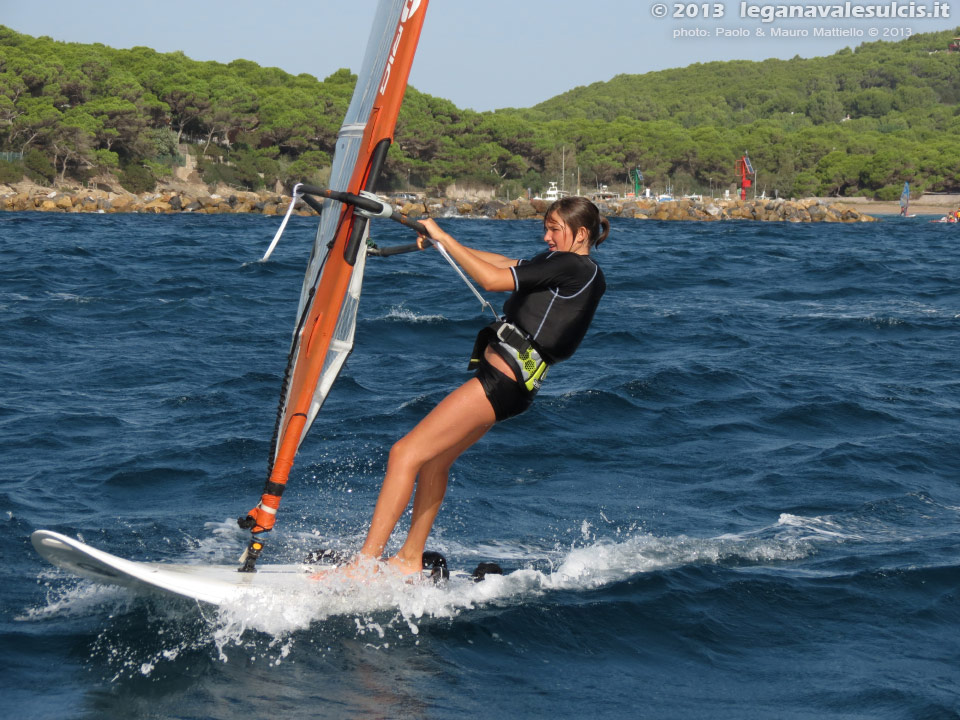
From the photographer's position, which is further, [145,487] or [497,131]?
[497,131]

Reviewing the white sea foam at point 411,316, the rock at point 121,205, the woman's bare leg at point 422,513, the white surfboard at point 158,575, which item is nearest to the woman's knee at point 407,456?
the woman's bare leg at point 422,513

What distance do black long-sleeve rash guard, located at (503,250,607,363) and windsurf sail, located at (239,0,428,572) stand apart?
0.68m

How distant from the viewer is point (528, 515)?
6016 millimetres

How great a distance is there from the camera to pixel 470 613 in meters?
4.36

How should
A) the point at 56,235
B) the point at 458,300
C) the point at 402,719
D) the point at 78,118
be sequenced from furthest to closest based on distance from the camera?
1. the point at 78,118
2. the point at 56,235
3. the point at 458,300
4. the point at 402,719

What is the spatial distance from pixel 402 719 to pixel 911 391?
24.7 feet

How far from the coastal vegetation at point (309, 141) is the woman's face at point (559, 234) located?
197 ft

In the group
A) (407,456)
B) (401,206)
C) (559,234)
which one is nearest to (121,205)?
(401,206)

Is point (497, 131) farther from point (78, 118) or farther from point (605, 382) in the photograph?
point (605, 382)

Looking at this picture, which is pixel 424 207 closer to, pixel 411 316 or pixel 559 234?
pixel 411 316

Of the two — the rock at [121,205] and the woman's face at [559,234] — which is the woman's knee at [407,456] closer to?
the woman's face at [559,234]

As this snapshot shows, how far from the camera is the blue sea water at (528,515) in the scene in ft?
12.2

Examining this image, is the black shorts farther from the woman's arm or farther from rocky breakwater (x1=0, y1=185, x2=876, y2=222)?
rocky breakwater (x1=0, y1=185, x2=876, y2=222)

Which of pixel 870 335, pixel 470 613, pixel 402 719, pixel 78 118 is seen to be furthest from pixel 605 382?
pixel 78 118
